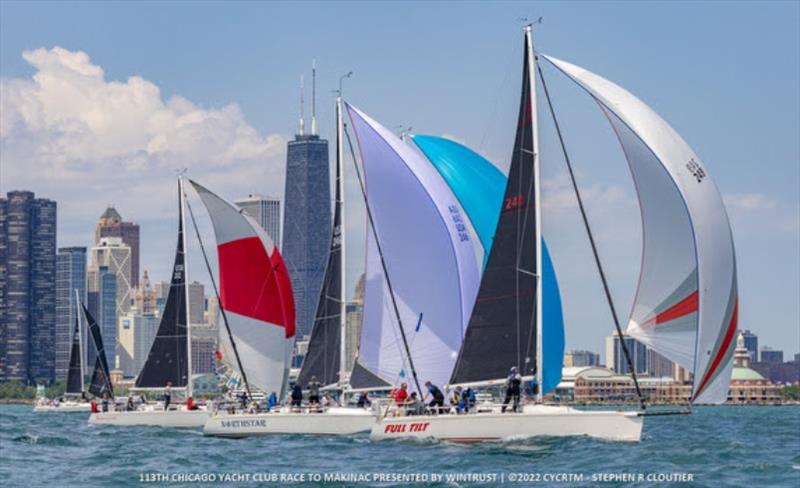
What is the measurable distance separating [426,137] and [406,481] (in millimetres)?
18715

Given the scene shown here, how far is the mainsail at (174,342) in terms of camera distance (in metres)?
67.4

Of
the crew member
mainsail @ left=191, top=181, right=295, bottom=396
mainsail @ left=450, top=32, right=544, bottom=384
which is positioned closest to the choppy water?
the crew member

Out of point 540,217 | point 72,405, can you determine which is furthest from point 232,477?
point 72,405

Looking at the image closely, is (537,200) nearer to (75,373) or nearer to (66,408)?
(66,408)

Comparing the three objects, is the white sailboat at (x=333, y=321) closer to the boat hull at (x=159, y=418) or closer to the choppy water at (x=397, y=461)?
the choppy water at (x=397, y=461)

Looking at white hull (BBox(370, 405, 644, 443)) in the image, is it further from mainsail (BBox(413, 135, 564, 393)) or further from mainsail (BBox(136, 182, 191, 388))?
mainsail (BBox(136, 182, 191, 388))

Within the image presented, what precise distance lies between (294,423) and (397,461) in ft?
41.6

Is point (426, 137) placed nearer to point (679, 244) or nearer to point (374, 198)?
point (374, 198)

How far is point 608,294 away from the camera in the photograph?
40312 mm

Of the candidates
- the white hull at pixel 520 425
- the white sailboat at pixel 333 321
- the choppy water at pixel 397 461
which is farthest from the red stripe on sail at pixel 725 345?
the white sailboat at pixel 333 321

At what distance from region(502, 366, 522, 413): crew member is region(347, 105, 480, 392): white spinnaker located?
24.8ft

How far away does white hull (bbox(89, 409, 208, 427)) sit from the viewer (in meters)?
61.8

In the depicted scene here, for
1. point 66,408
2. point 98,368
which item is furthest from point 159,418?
point 66,408

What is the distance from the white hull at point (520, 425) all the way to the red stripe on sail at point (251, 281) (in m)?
18.6
